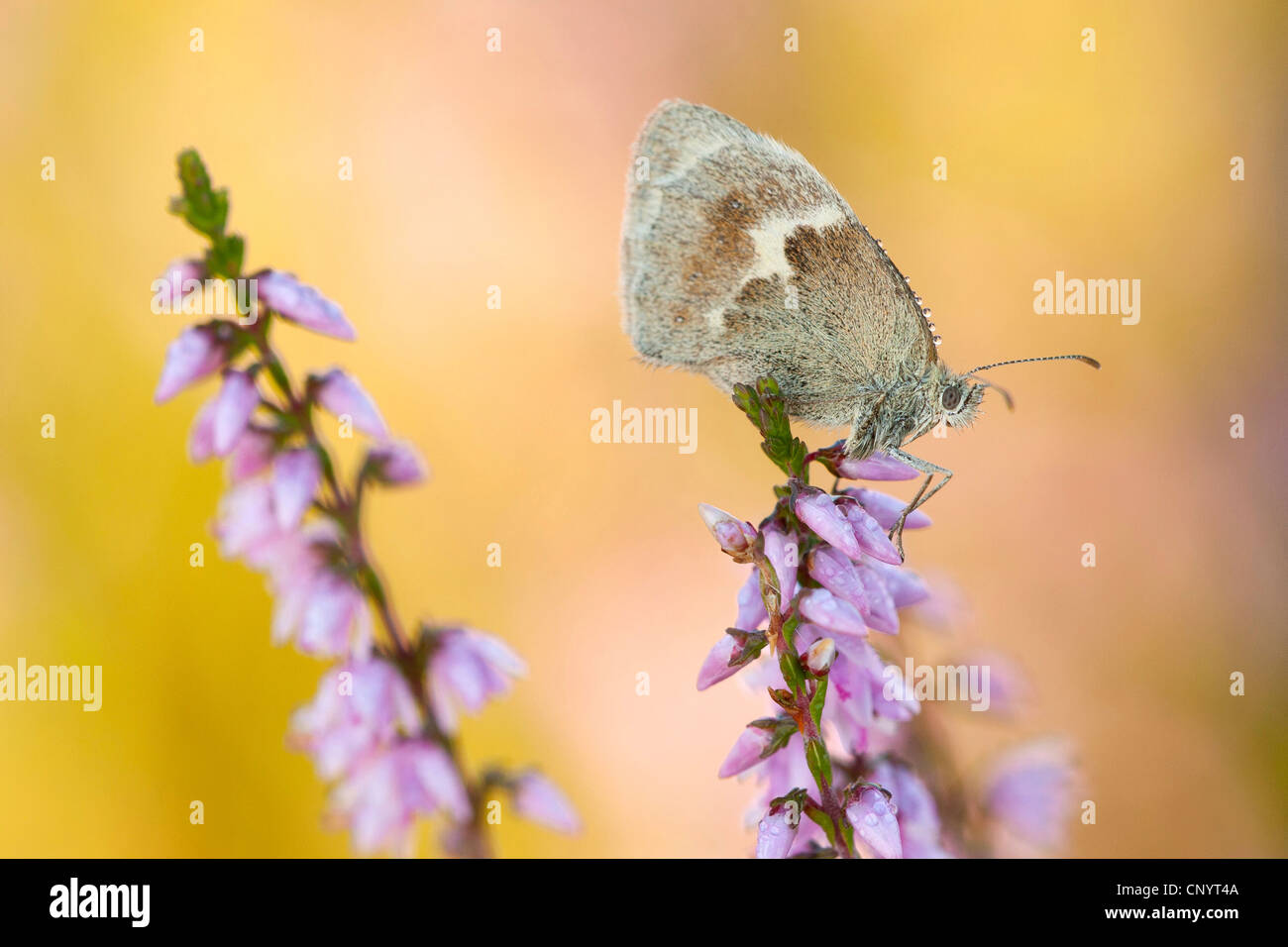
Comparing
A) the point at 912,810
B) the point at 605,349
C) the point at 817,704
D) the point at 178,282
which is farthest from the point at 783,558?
the point at 605,349

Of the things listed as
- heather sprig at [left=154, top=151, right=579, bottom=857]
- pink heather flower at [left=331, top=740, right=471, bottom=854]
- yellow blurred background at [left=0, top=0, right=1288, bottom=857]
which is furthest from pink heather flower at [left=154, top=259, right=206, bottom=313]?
yellow blurred background at [left=0, top=0, right=1288, bottom=857]

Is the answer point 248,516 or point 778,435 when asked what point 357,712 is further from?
point 778,435

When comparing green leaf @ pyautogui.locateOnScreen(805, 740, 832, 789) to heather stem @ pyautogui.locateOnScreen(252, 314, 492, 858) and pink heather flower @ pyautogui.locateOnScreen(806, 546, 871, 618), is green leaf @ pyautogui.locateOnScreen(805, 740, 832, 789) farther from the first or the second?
heather stem @ pyautogui.locateOnScreen(252, 314, 492, 858)

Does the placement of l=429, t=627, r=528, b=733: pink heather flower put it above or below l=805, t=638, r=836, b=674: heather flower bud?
below

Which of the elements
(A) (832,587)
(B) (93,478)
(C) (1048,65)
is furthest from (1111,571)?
(B) (93,478)

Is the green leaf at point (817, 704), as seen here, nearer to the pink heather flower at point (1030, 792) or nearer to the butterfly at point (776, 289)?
the butterfly at point (776, 289)

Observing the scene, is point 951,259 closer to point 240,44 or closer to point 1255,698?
point 1255,698

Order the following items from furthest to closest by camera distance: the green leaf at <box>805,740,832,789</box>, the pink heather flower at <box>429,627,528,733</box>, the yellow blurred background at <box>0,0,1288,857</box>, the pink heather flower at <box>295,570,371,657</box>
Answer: the yellow blurred background at <box>0,0,1288,857</box>
the pink heather flower at <box>429,627,528,733</box>
the pink heather flower at <box>295,570,371,657</box>
the green leaf at <box>805,740,832,789</box>
